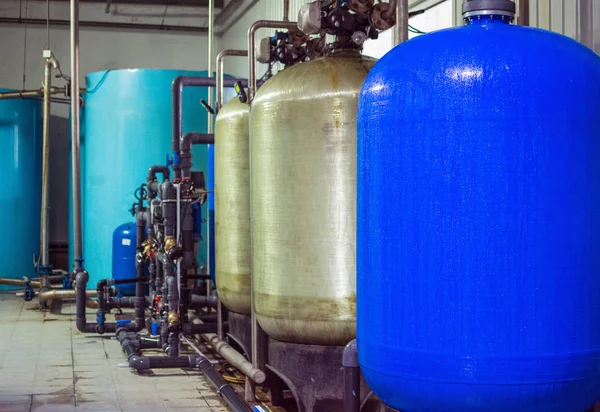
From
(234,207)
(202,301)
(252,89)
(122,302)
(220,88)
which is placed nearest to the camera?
(252,89)

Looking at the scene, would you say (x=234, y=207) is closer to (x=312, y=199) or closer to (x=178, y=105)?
(x=312, y=199)

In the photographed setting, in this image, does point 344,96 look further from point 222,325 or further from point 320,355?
point 222,325

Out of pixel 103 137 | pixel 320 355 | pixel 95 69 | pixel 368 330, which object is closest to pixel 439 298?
pixel 368 330

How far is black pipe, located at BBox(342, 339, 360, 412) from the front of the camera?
282 centimetres

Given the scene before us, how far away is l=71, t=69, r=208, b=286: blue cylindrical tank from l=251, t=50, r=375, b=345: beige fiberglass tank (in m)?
5.39

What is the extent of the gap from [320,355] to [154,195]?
3.22 metres

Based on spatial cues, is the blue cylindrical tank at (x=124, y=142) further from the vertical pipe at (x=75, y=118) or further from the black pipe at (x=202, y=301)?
the black pipe at (x=202, y=301)

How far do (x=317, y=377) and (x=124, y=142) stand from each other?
596 cm

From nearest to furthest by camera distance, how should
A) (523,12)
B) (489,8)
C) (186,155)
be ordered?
(489,8), (523,12), (186,155)

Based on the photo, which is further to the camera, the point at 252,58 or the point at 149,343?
the point at 149,343

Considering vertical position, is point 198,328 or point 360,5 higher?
point 360,5

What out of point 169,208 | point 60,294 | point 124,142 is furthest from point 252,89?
point 124,142

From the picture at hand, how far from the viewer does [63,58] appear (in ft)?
41.1

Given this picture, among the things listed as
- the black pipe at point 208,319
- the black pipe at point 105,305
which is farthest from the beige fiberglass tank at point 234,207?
the black pipe at point 105,305
